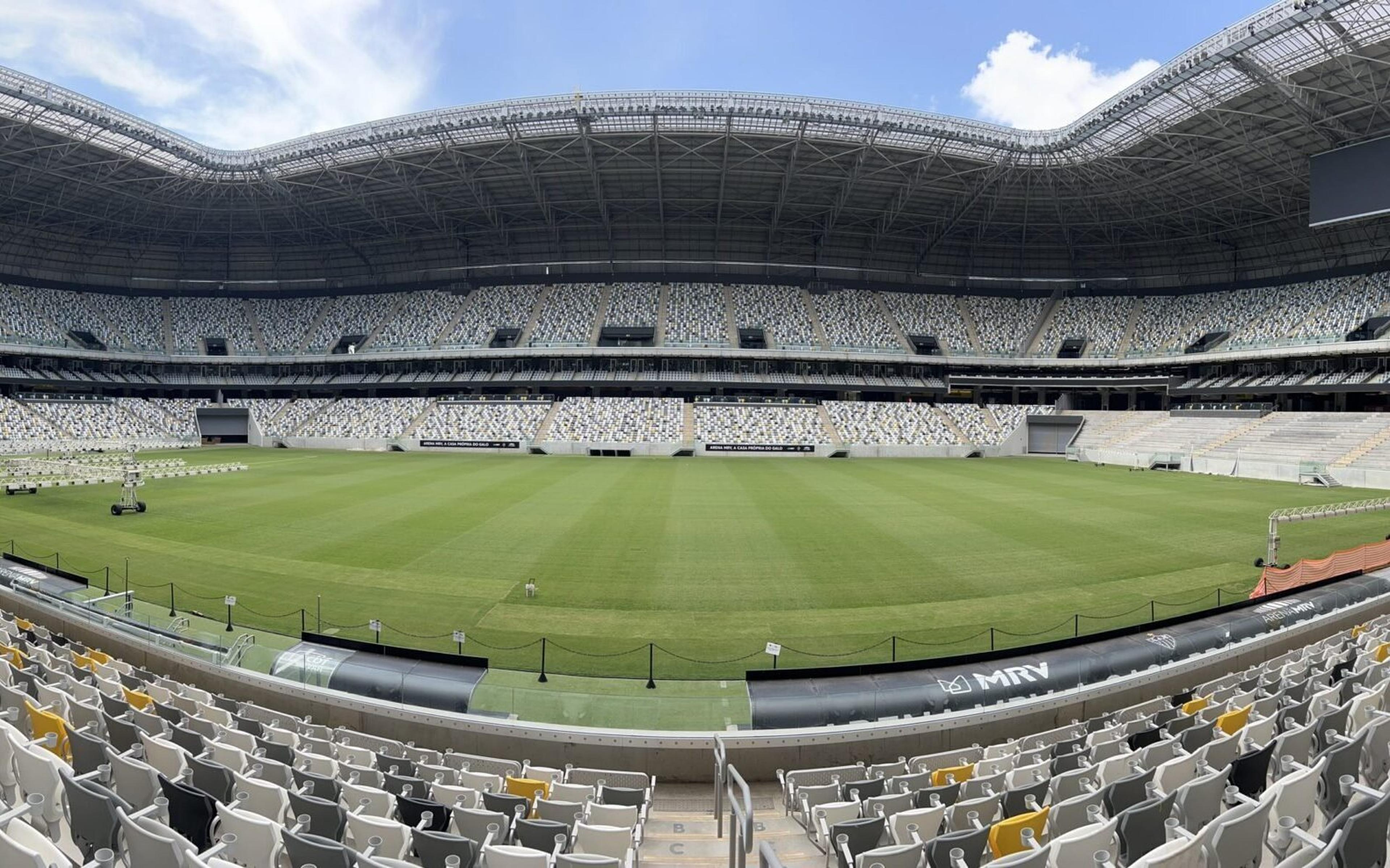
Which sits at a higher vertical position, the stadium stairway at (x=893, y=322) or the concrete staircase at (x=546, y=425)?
the stadium stairway at (x=893, y=322)

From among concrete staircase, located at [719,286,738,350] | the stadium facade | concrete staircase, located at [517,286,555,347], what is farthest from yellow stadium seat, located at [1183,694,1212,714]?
concrete staircase, located at [517,286,555,347]

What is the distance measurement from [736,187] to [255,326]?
6358 cm

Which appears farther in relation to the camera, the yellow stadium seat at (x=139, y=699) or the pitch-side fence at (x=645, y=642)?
the pitch-side fence at (x=645, y=642)

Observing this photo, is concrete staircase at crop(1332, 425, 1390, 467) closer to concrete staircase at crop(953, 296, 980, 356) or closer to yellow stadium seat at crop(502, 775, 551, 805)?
concrete staircase at crop(953, 296, 980, 356)

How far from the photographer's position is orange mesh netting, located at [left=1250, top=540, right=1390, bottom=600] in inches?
591

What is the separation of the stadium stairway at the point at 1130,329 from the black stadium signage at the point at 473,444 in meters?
63.3

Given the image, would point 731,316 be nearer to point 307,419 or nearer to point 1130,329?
point 1130,329

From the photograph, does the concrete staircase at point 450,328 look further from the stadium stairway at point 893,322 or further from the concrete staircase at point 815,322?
the stadium stairway at point 893,322

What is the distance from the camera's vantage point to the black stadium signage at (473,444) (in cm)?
6131

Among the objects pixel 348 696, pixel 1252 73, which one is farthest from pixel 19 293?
pixel 1252 73

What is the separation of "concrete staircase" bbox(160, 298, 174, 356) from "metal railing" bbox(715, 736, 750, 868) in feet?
303

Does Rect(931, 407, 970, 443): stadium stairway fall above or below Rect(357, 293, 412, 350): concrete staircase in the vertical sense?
below

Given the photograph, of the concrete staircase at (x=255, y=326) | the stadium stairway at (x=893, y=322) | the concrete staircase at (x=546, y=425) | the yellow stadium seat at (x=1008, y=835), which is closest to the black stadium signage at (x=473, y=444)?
the concrete staircase at (x=546, y=425)

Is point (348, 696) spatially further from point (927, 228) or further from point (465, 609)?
point (927, 228)
